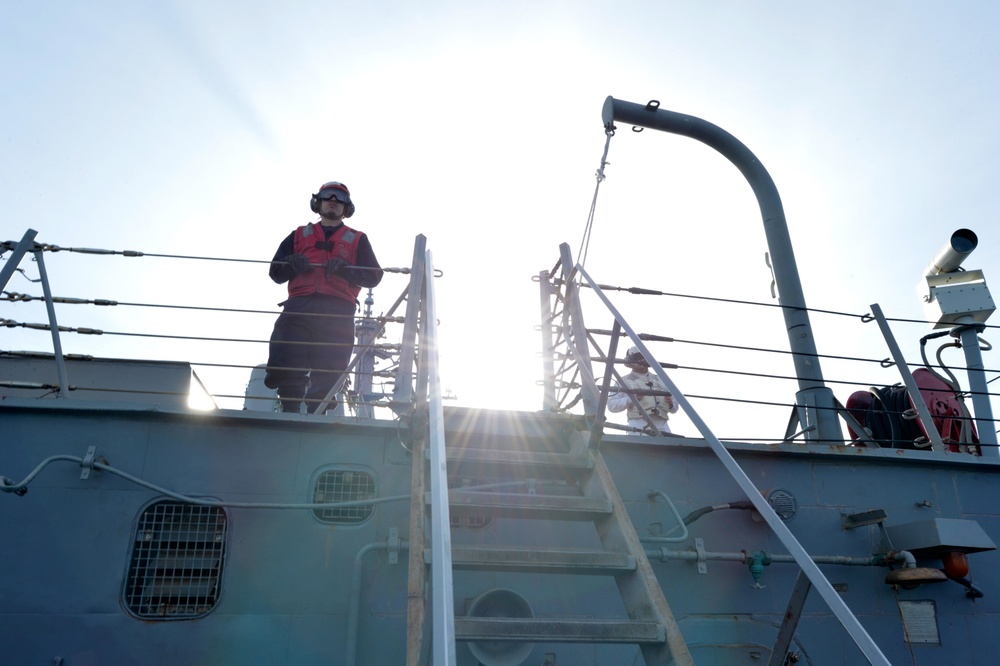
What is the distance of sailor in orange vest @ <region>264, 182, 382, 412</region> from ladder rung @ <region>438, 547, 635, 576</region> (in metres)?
2.38

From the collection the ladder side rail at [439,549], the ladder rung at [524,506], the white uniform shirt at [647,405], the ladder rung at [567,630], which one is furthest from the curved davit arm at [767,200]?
the ladder side rail at [439,549]

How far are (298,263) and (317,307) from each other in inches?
12.7

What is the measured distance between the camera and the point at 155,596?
3.78 meters

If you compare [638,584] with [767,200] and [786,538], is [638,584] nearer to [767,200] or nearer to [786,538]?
[786,538]

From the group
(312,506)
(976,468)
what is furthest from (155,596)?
(976,468)

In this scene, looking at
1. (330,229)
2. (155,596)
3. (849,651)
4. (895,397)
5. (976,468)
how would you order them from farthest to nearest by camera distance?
1. (895,397)
2. (330,229)
3. (976,468)
4. (849,651)
5. (155,596)

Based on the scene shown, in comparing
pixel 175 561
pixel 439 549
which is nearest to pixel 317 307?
pixel 175 561

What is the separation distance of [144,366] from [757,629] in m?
5.18

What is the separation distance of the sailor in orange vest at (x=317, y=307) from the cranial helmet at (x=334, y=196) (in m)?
0.30

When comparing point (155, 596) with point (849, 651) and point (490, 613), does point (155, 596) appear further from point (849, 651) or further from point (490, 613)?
point (849, 651)

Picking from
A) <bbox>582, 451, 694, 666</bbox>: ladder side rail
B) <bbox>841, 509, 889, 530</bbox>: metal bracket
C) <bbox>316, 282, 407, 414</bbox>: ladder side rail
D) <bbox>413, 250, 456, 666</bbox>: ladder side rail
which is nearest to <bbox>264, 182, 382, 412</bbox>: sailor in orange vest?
<bbox>316, 282, 407, 414</bbox>: ladder side rail

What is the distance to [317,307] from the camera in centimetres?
521

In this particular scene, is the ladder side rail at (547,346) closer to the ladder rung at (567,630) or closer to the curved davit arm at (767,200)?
the curved davit arm at (767,200)

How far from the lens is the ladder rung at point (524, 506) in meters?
3.21
